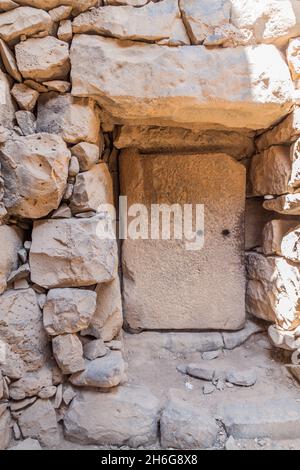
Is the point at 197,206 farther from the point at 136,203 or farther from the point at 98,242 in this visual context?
the point at 98,242

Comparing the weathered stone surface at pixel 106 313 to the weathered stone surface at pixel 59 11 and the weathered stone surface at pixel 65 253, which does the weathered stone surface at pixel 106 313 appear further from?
the weathered stone surface at pixel 59 11

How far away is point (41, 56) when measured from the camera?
122cm

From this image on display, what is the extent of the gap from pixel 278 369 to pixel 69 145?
1418 millimetres

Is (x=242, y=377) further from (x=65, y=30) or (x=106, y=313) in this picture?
(x=65, y=30)

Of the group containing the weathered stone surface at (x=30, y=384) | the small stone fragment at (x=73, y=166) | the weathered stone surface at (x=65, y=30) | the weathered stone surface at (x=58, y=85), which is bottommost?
the weathered stone surface at (x=30, y=384)

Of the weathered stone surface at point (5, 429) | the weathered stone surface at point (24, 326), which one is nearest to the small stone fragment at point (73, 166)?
the weathered stone surface at point (24, 326)

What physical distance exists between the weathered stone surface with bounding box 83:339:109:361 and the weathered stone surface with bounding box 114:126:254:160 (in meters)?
0.94

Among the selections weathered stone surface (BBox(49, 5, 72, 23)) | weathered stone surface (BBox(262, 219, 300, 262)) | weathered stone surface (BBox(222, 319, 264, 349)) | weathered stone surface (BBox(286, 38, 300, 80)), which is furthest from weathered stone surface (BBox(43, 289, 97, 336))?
weathered stone surface (BBox(286, 38, 300, 80))

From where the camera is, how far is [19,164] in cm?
120

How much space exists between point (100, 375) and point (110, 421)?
0.60 ft

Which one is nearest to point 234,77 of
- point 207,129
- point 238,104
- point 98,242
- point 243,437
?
point 238,104

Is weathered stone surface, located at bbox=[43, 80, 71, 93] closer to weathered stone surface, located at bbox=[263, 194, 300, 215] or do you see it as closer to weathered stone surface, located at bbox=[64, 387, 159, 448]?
weathered stone surface, located at bbox=[263, 194, 300, 215]

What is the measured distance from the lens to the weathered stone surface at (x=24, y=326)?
3.94 ft

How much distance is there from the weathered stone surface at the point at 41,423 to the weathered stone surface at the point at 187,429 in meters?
0.43
